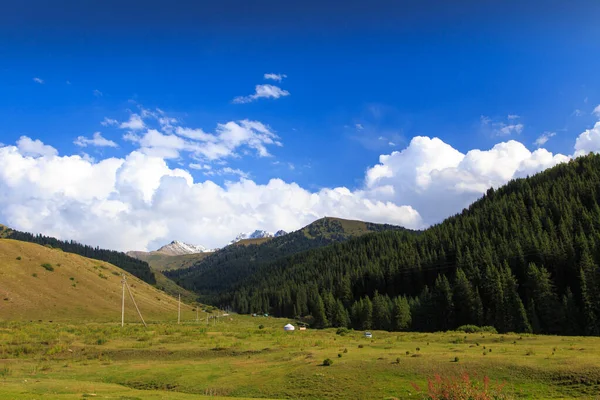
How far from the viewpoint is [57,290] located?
5118 inches

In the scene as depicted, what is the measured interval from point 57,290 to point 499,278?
142 metres

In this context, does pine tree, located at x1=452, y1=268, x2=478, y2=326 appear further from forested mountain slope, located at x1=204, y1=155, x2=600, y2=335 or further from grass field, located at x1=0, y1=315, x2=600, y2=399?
grass field, located at x1=0, y1=315, x2=600, y2=399

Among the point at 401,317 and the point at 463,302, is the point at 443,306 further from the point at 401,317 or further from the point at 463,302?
the point at 401,317

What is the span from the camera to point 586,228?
13212 cm

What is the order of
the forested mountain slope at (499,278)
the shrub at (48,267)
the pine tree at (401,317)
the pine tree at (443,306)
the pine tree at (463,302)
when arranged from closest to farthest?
the forested mountain slope at (499,278) → the pine tree at (463,302) → the pine tree at (443,306) → the pine tree at (401,317) → the shrub at (48,267)

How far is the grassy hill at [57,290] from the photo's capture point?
114 meters

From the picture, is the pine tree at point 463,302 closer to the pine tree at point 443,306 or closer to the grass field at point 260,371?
the pine tree at point 443,306

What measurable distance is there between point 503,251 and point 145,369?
123865mm

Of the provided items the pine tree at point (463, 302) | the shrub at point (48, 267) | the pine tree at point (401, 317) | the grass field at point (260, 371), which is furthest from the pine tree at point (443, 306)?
the shrub at point (48, 267)

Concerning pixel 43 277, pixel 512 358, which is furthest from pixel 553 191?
pixel 43 277

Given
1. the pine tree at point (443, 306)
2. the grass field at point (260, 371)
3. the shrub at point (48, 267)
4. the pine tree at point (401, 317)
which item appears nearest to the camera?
the grass field at point (260, 371)

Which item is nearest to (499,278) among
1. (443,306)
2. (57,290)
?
(443,306)

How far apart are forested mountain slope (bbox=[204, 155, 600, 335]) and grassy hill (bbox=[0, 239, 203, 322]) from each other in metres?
75.7

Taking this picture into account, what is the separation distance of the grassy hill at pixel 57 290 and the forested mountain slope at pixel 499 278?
7568 cm
